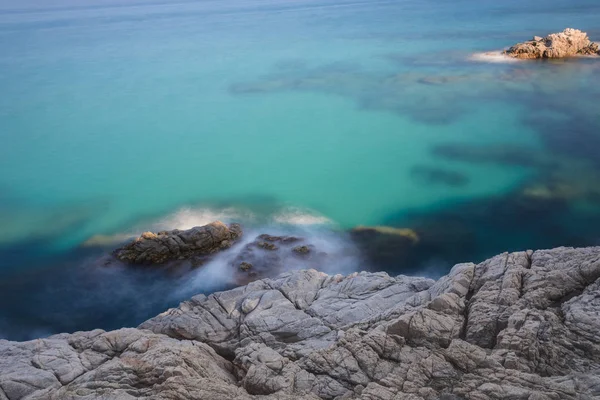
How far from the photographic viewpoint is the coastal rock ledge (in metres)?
6.46

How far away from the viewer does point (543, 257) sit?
899 centimetres

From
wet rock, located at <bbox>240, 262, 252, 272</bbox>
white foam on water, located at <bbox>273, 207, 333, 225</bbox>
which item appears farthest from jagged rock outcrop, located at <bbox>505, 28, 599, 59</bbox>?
wet rock, located at <bbox>240, 262, 252, 272</bbox>

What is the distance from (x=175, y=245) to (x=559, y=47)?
29.8 metres

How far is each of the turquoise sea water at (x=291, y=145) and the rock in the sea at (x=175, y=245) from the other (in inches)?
40.3

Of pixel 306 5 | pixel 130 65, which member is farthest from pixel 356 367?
pixel 306 5

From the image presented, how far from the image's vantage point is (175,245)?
1433 centimetres

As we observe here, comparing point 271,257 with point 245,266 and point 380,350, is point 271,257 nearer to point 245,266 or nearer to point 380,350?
point 245,266

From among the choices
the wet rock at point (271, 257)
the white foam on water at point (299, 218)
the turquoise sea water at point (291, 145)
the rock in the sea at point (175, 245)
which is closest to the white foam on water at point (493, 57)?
the turquoise sea water at point (291, 145)

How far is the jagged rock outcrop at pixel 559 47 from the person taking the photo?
31944 mm

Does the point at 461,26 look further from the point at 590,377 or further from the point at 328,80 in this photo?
the point at 590,377

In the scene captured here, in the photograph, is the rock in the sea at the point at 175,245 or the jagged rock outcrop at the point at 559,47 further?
the jagged rock outcrop at the point at 559,47

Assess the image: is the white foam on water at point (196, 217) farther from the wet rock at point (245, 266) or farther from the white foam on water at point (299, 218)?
the wet rock at point (245, 266)

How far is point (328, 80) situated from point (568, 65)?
15329 mm

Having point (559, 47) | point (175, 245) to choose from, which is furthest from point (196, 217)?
→ point (559, 47)
